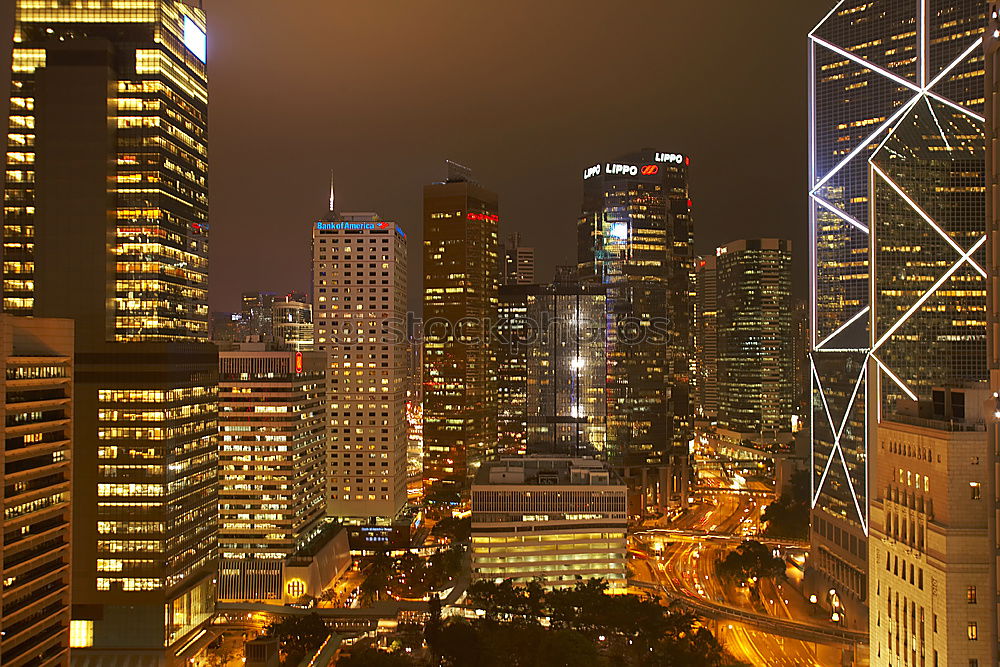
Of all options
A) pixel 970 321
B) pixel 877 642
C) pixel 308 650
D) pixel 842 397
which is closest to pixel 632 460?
pixel 842 397

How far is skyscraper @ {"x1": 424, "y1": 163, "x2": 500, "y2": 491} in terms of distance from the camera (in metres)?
99.8

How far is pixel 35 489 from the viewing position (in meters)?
29.8

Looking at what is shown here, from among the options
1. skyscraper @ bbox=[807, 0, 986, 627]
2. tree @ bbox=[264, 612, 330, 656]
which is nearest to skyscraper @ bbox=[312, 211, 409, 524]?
tree @ bbox=[264, 612, 330, 656]

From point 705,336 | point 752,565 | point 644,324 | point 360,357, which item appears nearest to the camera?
point 752,565

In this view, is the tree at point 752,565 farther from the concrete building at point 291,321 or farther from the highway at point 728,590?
the concrete building at point 291,321

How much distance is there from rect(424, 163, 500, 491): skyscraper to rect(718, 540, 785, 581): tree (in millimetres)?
44444

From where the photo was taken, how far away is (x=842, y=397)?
6066 cm

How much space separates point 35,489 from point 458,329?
246ft

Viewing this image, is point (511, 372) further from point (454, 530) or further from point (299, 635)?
point (299, 635)

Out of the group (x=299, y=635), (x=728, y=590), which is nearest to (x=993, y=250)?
(x=299, y=635)

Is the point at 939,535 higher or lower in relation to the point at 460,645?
higher

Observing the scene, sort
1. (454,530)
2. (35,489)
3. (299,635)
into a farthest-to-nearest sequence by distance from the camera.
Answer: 1. (454,530)
2. (299,635)
3. (35,489)

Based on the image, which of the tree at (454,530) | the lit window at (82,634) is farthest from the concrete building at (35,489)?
the tree at (454,530)

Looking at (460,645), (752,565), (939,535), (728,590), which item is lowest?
(728,590)
